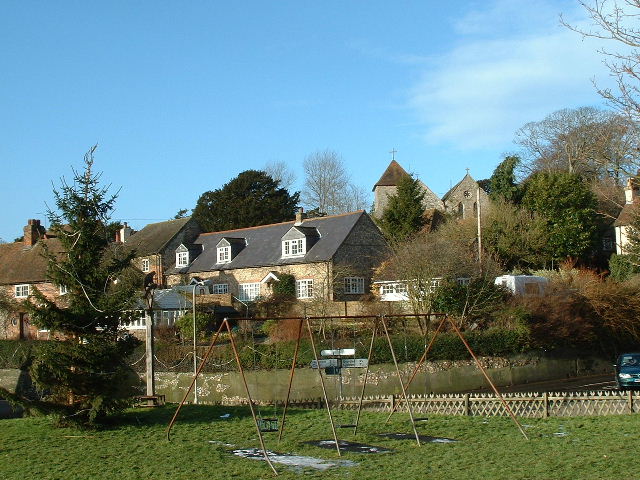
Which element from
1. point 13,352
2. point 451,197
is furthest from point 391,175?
point 13,352

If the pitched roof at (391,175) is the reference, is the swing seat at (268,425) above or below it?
below

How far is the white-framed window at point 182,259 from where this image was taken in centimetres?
5581

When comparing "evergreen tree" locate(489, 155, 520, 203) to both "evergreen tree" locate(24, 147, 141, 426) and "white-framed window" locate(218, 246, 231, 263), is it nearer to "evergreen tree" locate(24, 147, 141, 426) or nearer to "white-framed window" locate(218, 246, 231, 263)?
"white-framed window" locate(218, 246, 231, 263)

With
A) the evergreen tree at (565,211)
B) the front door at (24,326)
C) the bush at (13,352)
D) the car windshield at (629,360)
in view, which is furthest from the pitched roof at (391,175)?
the car windshield at (629,360)

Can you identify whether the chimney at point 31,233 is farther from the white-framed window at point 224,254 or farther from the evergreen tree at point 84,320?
the evergreen tree at point 84,320

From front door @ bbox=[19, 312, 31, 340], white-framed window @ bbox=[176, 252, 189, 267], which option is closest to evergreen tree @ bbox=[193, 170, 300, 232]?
white-framed window @ bbox=[176, 252, 189, 267]

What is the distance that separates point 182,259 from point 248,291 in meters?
8.47

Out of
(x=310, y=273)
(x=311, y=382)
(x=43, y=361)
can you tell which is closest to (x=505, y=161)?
(x=310, y=273)

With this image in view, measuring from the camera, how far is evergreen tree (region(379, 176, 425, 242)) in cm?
5459

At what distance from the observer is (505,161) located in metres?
56.8

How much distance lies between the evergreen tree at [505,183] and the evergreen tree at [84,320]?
41.0 meters

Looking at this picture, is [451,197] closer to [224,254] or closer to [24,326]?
[224,254]

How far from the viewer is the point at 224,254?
174ft

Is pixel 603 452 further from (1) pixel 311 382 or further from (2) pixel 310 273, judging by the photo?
(2) pixel 310 273
